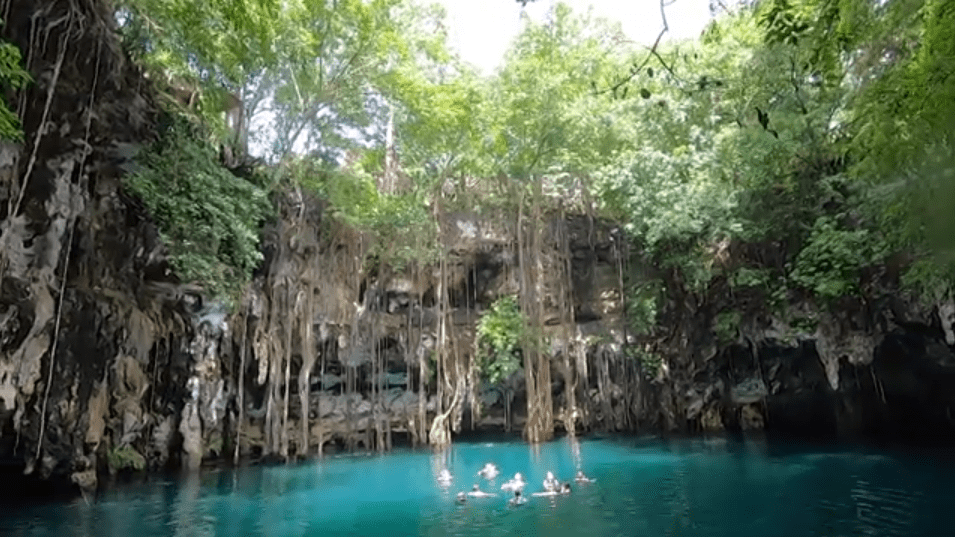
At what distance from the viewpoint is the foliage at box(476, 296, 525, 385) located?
15359 millimetres

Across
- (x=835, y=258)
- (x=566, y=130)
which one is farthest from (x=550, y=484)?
(x=566, y=130)

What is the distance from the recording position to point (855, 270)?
420 inches

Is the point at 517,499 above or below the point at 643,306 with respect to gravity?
below

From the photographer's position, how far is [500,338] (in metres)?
15.4

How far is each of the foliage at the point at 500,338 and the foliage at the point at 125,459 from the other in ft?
25.7

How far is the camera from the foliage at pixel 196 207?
9.10m

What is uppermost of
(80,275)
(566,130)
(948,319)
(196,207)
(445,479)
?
(566,130)

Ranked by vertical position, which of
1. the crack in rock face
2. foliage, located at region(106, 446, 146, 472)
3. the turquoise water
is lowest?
the turquoise water

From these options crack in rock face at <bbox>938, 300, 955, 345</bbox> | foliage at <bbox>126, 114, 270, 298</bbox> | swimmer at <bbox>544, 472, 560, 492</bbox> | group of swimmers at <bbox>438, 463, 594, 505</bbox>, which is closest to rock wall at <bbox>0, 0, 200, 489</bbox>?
foliage at <bbox>126, 114, 270, 298</bbox>

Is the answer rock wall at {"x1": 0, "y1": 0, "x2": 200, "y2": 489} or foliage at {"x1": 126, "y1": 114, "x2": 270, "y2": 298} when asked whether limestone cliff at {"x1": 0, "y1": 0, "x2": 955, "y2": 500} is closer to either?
rock wall at {"x1": 0, "y1": 0, "x2": 200, "y2": 489}

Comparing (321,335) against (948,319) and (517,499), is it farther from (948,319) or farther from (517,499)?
(948,319)

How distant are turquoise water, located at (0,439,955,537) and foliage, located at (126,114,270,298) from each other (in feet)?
11.3

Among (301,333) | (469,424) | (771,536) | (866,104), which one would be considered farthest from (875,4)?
(469,424)

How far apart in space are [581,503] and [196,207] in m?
6.98
